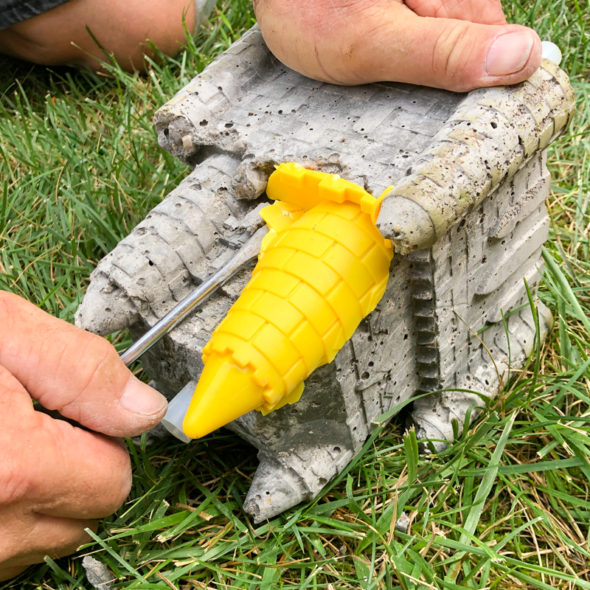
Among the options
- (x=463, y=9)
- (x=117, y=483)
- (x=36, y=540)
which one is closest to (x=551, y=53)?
(x=463, y=9)

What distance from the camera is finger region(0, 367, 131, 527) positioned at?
80cm

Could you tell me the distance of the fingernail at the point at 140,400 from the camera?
869 millimetres

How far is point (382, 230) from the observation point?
0.80 metres

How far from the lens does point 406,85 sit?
1.01 m

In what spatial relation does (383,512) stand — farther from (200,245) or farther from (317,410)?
(200,245)

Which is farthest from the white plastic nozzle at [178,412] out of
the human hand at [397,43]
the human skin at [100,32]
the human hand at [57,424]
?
the human skin at [100,32]

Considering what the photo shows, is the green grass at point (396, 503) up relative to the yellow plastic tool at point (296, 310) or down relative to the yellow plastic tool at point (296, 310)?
down

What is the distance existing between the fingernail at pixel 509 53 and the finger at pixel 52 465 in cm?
63

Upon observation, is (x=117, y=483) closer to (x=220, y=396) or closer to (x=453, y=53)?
(x=220, y=396)

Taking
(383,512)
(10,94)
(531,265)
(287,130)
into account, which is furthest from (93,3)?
(383,512)

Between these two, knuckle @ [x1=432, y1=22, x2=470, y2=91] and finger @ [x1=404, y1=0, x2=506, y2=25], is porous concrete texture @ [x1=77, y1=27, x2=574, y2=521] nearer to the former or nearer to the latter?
knuckle @ [x1=432, y1=22, x2=470, y2=91]

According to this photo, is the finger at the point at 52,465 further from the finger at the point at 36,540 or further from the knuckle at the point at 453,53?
the knuckle at the point at 453,53

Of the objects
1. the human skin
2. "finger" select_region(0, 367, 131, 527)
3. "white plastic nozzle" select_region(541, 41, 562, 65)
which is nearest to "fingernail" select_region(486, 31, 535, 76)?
"white plastic nozzle" select_region(541, 41, 562, 65)

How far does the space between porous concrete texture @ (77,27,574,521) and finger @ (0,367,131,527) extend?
141 mm
